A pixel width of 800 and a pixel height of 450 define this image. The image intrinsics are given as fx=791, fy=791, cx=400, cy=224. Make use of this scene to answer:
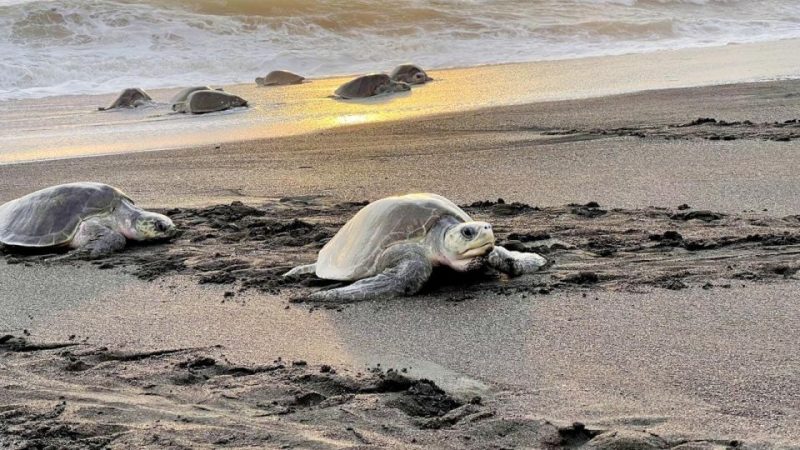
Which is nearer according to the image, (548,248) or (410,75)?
(548,248)

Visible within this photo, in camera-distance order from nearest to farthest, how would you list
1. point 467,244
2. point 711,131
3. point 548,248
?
point 467,244 < point 548,248 < point 711,131

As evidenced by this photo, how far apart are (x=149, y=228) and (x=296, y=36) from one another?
632 inches

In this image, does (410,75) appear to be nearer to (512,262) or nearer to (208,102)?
(208,102)

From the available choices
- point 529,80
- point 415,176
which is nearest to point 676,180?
point 415,176

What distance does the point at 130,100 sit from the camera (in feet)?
42.8

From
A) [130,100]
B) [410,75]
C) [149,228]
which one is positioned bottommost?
[149,228]

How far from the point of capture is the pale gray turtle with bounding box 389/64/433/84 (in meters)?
14.8

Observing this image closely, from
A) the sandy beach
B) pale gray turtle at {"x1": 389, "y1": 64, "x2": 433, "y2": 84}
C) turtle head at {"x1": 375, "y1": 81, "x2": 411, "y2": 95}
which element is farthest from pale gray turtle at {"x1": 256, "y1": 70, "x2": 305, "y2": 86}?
the sandy beach

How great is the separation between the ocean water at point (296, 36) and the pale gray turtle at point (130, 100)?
2.46 m

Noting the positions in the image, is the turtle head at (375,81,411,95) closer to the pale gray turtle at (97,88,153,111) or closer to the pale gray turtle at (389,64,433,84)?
the pale gray turtle at (389,64,433,84)

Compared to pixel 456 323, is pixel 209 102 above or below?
above

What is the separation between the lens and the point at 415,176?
22.2 feet

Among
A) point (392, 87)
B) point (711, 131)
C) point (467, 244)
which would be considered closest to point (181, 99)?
point (392, 87)

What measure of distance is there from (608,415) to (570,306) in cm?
115
